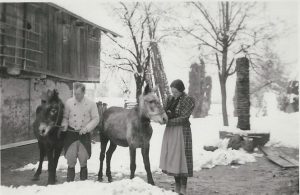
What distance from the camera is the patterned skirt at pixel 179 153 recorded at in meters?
5.94

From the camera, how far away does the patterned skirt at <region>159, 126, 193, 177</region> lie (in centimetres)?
594

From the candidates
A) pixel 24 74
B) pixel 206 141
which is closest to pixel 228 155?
pixel 206 141

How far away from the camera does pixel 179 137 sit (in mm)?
5965

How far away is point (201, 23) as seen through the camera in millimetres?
15680

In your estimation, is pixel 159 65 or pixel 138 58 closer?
pixel 159 65

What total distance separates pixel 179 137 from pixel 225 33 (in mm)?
9717

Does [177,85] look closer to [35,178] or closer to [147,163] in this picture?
[147,163]

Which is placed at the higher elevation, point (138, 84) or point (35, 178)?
point (138, 84)

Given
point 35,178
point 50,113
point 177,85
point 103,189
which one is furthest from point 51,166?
point 177,85

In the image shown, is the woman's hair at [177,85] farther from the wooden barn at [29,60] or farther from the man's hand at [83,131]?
the wooden barn at [29,60]

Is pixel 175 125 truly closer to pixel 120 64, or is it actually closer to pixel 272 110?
pixel 120 64

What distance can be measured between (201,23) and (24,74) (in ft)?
30.3

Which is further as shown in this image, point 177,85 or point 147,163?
point 147,163

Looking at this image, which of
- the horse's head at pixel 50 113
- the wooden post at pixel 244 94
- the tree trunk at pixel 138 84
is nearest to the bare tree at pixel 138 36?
the tree trunk at pixel 138 84
